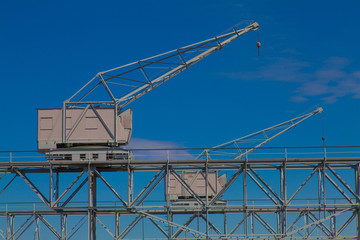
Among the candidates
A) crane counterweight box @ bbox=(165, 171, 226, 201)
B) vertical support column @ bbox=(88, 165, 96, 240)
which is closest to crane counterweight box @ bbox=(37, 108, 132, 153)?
vertical support column @ bbox=(88, 165, 96, 240)

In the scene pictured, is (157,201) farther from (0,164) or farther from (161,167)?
(0,164)

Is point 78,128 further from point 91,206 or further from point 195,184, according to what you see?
point 195,184

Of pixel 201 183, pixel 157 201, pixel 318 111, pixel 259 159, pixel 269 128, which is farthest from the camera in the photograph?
pixel 318 111

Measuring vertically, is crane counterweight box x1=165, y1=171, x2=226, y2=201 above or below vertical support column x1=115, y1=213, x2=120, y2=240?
above

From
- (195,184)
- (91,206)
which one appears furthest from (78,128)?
(195,184)

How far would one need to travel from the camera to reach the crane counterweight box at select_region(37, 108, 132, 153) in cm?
6169

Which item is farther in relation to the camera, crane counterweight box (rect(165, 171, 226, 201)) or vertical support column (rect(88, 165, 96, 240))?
crane counterweight box (rect(165, 171, 226, 201))

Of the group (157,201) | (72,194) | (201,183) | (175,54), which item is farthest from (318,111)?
(72,194)

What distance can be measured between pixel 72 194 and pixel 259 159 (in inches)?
611

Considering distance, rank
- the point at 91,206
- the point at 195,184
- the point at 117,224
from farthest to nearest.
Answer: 1. the point at 195,184
2. the point at 117,224
3. the point at 91,206

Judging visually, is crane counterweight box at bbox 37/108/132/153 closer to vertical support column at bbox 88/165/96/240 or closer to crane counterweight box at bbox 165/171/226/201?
vertical support column at bbox 88/165/96/240

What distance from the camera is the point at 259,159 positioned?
6116cm

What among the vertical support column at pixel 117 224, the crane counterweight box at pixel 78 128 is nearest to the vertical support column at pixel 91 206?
the crane counterweight box at pixel 78 128

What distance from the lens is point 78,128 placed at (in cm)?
6191
